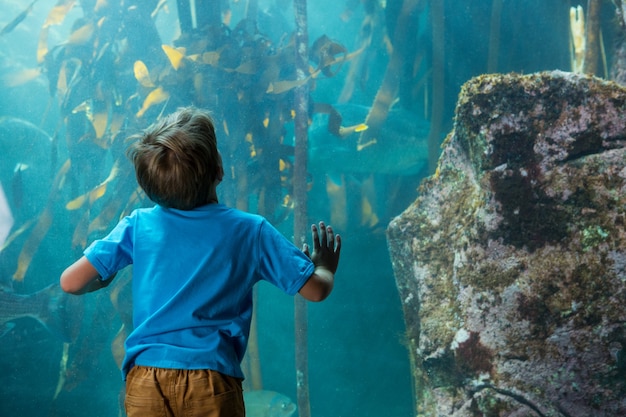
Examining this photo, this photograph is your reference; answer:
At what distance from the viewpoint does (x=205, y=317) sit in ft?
4.01

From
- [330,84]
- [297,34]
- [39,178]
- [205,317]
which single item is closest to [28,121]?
[39,178]

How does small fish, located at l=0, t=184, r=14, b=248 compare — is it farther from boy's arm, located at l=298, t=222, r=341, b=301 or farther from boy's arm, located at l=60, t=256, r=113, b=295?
boy's arm, located at l=298, t=222, r=341, b=301

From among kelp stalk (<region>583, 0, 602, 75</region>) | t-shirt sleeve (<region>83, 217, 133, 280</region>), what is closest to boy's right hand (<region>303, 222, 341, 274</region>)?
t-shirt sleeve (<region>83, 217, 133, 280</region>)

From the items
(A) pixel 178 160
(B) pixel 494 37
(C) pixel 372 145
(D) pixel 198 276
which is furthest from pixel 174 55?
(D) pixel 198 276

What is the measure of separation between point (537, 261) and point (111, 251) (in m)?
2.26

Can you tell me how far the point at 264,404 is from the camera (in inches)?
181

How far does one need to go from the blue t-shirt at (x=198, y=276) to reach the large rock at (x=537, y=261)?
1.79 m

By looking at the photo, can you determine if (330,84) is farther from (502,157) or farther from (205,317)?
(205,317)

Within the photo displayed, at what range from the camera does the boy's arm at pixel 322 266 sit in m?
1.25

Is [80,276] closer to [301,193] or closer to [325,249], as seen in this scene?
[325,249]

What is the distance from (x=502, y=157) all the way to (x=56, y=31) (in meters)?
11.8

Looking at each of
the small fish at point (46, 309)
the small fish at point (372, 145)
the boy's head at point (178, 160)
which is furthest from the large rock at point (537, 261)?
the small fish at point (46, 309)

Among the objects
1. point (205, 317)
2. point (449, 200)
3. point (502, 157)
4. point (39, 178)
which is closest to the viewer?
point (205, 317)

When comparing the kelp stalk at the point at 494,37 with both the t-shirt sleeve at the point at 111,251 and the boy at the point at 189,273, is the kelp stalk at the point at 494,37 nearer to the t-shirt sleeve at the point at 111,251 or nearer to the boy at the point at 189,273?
the boy at the point at 189,273
